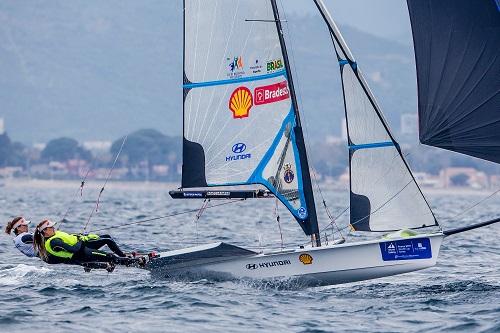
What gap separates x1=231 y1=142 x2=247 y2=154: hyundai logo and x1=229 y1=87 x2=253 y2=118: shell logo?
44cm

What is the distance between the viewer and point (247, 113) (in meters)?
19.6

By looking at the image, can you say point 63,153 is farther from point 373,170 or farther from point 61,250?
A: point 373,170

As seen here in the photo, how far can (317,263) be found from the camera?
60.6 ft

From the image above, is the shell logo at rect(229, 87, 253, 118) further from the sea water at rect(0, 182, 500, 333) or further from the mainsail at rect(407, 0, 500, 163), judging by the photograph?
the mainsail at rect(407, 0, 500, 163)

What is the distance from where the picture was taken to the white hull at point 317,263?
59.4 ft

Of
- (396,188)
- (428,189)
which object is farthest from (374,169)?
(428,189)

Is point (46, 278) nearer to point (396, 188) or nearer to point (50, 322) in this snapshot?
point (50, 322)

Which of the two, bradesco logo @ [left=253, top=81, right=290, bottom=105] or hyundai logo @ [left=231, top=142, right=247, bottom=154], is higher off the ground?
bradesco logo @ [left=253, top=81, right=290, bottom=105]

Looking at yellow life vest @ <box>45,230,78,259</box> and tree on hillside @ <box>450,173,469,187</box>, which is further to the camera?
tree on hillside @ <box>450,173,469,187</box>

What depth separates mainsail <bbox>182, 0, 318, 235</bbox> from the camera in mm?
19328

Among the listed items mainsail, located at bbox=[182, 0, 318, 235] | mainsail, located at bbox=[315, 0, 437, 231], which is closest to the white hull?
mainsail, located at bbox=[315, 0, 437, 231]

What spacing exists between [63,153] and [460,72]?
156 meters

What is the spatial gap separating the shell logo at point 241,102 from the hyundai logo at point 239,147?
1.45 feet

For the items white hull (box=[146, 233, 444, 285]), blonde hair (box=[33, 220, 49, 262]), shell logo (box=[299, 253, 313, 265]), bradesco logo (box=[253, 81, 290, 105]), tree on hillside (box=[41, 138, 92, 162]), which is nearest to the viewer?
white hull (box=[146, 233, 444, 285])
